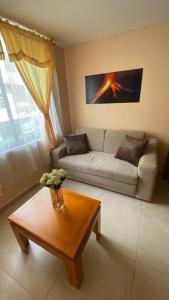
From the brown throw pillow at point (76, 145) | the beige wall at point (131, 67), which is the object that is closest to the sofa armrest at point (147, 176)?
the beige wall at point (131, 67)

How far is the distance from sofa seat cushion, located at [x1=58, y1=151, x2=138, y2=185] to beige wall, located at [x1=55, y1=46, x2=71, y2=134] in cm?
85

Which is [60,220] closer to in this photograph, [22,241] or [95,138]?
[22,241]

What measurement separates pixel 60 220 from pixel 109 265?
59 centimetres

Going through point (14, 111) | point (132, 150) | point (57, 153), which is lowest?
point (57, 153)

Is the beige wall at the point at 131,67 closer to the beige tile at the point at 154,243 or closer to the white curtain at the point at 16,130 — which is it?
the white curtain at the point at 16,130

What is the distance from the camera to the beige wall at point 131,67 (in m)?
2.04

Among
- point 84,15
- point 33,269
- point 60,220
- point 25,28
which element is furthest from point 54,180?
point 25,28

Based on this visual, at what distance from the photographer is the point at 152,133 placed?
2.42m

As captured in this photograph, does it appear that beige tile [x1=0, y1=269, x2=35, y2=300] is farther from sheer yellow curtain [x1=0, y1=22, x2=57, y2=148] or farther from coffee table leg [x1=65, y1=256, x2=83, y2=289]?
sheer yellow curtain [x1=0, y1=22, x2=57, y2=148]

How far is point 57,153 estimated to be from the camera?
2.46 m

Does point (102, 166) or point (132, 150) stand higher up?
point (132, 150)

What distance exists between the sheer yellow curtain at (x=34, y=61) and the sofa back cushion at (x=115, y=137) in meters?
0.97

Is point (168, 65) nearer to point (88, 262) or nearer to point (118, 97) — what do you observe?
point (118, 97)

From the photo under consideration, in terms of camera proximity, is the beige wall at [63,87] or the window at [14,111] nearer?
the window at [14,111]
